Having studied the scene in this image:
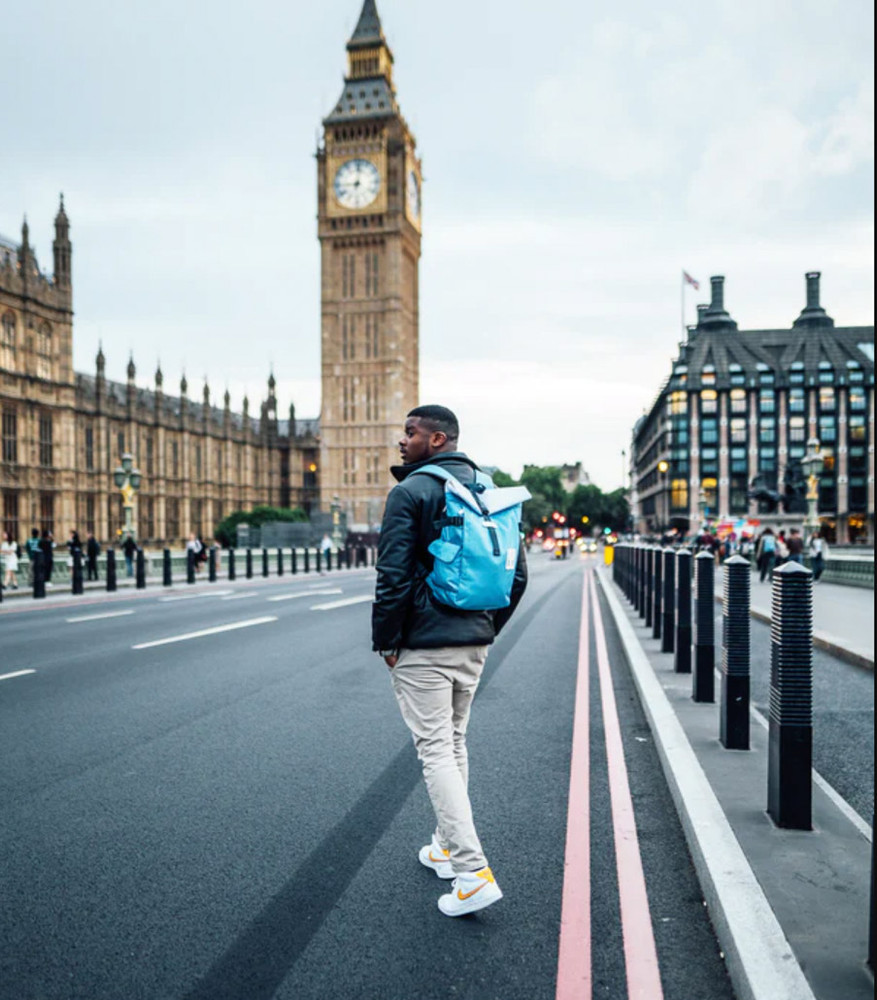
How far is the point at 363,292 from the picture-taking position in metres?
95.9

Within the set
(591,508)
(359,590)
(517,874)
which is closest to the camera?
(517,874)

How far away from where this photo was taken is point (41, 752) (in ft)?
18.8

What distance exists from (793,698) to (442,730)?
5.51 feet

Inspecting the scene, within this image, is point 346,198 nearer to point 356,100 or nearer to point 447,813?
point 356,100

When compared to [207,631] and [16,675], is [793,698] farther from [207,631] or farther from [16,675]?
[207,631]

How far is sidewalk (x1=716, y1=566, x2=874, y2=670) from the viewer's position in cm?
1033

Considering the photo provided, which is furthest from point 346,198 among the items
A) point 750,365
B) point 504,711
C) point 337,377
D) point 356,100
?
point 504,711

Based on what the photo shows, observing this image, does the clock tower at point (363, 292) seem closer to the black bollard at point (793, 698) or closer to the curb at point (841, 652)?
the curb at point (841, 652)

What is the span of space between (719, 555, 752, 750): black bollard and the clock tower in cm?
8806

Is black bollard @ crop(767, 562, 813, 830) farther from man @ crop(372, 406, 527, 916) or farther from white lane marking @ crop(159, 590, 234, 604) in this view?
white lane marking @ crop(159, 590, 234, 604)

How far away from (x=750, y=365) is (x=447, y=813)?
9643 centimetres

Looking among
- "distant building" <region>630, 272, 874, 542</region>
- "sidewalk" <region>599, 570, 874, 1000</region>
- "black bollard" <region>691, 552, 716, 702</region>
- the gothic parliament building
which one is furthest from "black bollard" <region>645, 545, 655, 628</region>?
"distant building" <region>630, 272, 874, 542</region>

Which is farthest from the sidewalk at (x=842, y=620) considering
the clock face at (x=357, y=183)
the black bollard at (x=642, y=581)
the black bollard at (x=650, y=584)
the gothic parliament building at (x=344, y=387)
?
the clock face at (x=357, y=183)

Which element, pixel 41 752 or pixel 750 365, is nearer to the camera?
pixel 41 752
